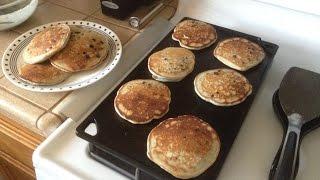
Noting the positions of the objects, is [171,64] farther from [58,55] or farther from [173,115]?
[58,55]

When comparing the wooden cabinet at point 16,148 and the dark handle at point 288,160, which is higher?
the dark handle at point 288,160

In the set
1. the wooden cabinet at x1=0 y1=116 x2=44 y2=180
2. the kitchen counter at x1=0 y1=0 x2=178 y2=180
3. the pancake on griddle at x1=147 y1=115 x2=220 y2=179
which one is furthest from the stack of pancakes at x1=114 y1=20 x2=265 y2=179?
the wooden cabinet at x1=0 y1=116 x2=44 y2=180

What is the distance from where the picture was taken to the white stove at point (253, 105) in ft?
1.62

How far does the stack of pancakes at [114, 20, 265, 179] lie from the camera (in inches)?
18.1

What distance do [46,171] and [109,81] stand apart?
222 mm

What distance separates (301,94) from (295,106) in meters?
0.03

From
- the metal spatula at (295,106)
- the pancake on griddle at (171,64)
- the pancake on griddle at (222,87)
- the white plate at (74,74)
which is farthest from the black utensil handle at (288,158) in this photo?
the white plate at (74,74)

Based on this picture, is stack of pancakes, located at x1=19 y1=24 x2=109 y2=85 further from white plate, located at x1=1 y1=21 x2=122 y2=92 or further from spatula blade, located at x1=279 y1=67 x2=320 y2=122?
spatula blade, located at x1=279 y1=67 x2=320 y2=122

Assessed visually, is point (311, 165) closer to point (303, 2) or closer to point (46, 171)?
point (303, 2)

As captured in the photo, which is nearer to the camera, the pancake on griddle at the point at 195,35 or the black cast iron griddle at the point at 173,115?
the black cast iron griddle at the point at 173,115

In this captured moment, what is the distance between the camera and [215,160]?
468 mm

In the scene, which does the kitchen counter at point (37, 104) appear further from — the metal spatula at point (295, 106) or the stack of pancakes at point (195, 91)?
the metal spatula at point (295, 106)

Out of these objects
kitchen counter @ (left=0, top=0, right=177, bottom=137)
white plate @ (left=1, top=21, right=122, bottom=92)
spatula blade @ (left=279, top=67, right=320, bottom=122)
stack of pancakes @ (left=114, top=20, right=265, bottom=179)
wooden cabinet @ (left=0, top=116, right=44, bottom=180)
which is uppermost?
spatula blade @ (left=279, top=67, right=320, bottom=122)

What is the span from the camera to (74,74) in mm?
642
